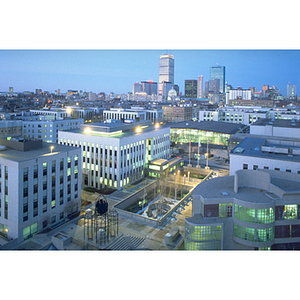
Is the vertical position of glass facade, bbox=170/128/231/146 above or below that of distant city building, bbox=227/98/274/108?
A: below

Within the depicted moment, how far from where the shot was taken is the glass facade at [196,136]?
214 feet

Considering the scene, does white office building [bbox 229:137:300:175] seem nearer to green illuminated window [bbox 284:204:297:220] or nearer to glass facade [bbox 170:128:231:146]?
green illuminated window [bbox 284:204:297:220]

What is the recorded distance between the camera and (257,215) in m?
18.9

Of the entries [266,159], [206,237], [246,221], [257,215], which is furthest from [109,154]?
[257,215]

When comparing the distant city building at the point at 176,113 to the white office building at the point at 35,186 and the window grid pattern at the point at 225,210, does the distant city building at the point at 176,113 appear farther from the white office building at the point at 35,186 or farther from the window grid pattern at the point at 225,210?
the window grid pattern at the point at 225,210

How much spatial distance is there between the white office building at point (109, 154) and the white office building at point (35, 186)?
7.49m

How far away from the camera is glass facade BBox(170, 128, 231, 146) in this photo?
6525 cm

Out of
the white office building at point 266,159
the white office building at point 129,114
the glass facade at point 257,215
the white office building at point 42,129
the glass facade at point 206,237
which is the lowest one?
A: the glass facade at point 206,237

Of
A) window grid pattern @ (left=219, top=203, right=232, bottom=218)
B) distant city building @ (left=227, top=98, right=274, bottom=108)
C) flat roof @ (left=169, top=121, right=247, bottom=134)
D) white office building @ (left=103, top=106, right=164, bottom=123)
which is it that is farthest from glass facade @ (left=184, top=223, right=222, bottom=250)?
distant city building @ (left=227, top=98, right=274, bottom=108)

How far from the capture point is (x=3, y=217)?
23453 millimetres

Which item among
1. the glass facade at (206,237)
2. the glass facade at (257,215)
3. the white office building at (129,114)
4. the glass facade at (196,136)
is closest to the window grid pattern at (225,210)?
the glass facade at (257,215)

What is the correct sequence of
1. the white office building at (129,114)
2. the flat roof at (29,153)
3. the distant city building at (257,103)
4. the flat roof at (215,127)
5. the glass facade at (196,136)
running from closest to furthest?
the flat roof at (29,153), the glass facade at (196,136), the flat roof at (215,127), the white office building at (129,114), the distant city building at (257,103)

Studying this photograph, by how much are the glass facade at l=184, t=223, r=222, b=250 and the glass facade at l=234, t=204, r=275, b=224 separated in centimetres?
197

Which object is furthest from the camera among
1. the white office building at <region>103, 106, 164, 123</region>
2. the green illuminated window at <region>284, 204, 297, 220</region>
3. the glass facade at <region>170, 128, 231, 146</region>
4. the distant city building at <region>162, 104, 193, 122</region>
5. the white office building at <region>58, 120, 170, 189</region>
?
the distant city building at <region>162, 104, 193, 122</region>
